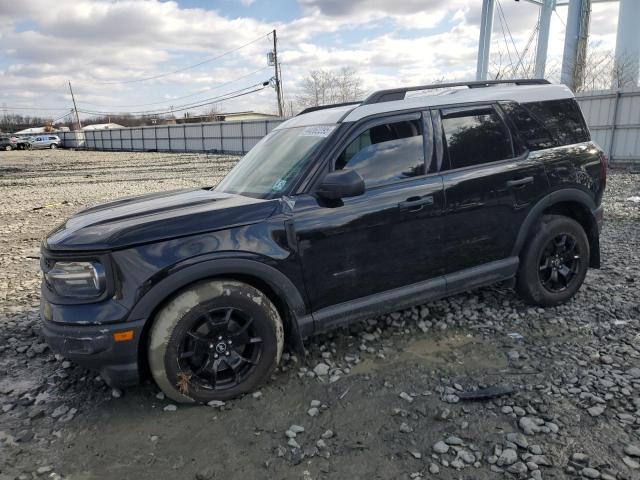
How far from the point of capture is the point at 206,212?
2.90 m

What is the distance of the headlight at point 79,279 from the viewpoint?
265 cm

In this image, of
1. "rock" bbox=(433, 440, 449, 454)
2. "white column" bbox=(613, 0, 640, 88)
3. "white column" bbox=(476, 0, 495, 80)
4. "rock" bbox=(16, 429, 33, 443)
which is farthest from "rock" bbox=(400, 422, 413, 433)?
"white column" bbox=(476, 0, 495, 80)

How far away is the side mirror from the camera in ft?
9.68

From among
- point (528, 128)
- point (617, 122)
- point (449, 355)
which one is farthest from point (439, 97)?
point (617, 122)

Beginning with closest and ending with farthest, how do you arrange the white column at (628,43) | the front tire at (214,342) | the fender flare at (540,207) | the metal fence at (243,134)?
the front tire at (214,342)
the fender flare at (540,207)
the metal fence at (243,134)
the white column at (628,43)

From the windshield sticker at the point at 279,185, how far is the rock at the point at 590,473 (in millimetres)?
2375

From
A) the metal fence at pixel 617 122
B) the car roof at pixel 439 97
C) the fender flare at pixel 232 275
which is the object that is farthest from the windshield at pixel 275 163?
the metal fence at pixel 617 122

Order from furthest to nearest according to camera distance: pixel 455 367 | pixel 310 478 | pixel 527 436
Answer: pixel 455 367 < pixel 527 436 < pixel 310 478

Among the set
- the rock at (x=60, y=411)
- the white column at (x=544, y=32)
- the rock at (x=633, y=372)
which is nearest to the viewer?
the rock at (x=60, y=411)

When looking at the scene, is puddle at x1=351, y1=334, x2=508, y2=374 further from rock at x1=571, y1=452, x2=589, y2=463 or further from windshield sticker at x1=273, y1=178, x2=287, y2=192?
windshield sticker at x1=273, y1=178, x2=287, y2=192

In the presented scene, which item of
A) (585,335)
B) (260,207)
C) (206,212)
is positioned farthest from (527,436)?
(206,212)

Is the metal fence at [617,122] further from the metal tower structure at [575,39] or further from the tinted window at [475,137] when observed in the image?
the tinted window at [475,137]

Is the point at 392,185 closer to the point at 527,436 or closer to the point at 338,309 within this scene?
the point at 338,309

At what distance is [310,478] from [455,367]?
144 centimetres
